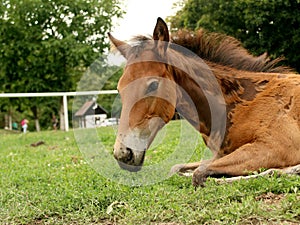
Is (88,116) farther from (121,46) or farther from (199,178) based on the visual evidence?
(199,178)

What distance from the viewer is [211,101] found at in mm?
4055

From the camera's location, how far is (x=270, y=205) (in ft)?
9.46

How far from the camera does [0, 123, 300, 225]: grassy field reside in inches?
110

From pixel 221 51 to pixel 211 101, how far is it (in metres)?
0.73

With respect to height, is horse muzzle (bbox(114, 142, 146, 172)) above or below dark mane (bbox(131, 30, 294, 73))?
below

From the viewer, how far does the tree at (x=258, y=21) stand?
17281 mm

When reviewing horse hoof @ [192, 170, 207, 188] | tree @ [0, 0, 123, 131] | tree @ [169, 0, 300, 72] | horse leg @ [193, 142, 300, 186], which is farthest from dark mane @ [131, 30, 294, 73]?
tree @ [0, 0, 123, 131]

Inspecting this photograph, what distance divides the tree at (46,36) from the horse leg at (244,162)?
15.4 m

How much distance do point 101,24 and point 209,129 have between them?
15679mm

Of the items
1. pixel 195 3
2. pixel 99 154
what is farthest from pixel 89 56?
pixel 99 154

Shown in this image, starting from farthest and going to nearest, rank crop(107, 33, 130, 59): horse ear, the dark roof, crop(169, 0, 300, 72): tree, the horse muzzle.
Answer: crop(169, 0, 300, 72): tree → the dark roof → crop(107, 33, 130, 59): horse ear → the horse muzzle

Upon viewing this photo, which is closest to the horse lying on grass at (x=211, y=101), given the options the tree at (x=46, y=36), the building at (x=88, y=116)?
the building at (x=88, y=116)

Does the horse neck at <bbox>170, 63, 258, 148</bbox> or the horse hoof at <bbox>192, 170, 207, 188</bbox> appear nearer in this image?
the horse hoof at <bbox>192, 170, 207, 188</bbox>

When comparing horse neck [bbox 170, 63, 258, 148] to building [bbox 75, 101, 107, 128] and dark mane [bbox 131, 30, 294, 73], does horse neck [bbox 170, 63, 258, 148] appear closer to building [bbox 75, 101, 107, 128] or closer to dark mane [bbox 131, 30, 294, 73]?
dark mane [bbox 131, 30, 294, 73]
